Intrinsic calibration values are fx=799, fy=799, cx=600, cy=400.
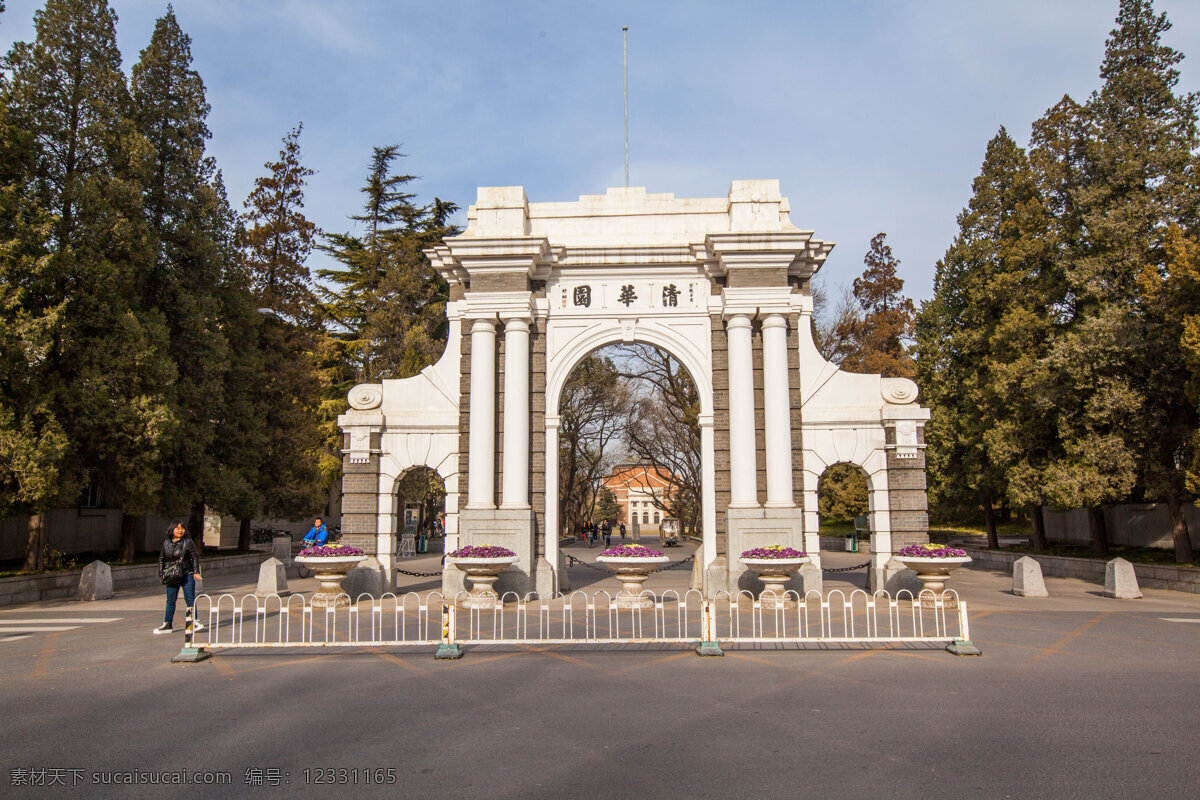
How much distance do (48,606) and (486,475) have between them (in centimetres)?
850

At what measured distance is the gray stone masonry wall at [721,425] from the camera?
48.4ft

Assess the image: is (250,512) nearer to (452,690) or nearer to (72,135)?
(72,135)

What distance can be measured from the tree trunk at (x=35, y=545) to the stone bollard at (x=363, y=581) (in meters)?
6.92

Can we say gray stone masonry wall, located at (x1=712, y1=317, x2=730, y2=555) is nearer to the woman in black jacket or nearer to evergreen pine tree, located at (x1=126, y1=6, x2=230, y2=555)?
the woman in black jacket

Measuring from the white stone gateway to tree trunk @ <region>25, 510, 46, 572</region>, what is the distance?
668 cm

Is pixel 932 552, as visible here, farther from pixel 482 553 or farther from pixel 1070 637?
pixel 482 553

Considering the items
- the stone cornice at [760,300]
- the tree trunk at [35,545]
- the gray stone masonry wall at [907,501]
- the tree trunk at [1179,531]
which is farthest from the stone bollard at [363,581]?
the tree trunk at [1179,531]

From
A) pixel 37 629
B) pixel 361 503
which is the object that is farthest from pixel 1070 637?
pixel 37 629

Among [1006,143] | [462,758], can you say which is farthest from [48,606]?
[1006,143]

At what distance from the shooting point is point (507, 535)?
46.3ft

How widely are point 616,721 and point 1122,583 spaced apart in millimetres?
12477

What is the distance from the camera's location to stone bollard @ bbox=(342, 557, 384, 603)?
14.6 m

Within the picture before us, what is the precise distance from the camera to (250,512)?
923 inches

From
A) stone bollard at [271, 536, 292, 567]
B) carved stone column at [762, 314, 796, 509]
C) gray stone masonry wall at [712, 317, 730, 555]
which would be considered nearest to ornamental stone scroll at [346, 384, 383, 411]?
gray stone masonry wall at [712, 317, 730, 555]
